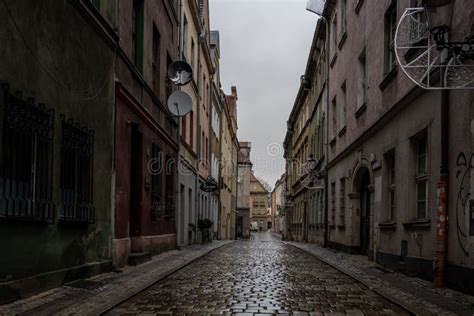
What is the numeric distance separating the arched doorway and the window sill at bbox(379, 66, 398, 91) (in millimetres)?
4526

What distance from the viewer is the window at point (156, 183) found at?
1641 cm

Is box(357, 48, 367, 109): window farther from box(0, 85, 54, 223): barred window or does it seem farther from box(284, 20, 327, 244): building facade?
box(0, 85, 54, 223): barred window

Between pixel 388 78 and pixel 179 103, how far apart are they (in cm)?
682

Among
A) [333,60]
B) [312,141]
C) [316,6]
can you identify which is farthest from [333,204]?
[312,141]

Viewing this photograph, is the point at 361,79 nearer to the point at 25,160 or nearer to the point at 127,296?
the point at 127,296

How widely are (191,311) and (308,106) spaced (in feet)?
106

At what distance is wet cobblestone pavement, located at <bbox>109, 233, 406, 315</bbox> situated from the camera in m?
7.17

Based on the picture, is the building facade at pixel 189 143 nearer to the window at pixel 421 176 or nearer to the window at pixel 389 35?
the window at pixel 389 35

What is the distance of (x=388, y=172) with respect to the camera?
14398mm

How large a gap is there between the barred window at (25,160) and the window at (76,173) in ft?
1.95

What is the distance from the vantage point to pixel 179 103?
58.7 feet

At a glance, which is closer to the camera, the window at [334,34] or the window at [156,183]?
the window at [156,183]

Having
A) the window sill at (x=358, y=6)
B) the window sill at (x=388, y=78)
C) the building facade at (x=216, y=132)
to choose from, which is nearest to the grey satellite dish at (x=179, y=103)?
the window sill at (x=358, y=6)

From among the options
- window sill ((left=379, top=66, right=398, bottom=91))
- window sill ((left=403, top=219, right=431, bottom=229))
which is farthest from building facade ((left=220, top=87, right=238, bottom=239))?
window sill ((left=403, top=219, right=431, bottom=229))
